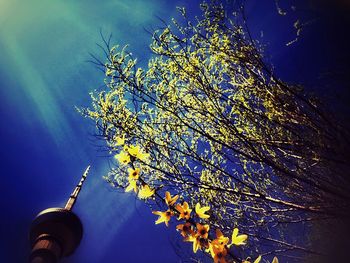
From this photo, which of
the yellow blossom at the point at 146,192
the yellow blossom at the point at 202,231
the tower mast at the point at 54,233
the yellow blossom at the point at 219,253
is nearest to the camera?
the yellow blossom at the point at 219,253

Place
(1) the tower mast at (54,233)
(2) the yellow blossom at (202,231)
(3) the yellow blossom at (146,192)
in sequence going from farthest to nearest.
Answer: (1) the tower mast at (54,233), (3) the yellow blossom at (146,192), (2) the yellow blossom at (202,231)

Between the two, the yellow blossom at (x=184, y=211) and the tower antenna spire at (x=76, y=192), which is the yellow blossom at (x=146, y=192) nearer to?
the yellow blossom at (x=184, y=211)

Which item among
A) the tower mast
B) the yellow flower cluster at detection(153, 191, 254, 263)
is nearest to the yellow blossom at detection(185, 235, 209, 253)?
the yellow flower cluster at detection(153, 191, 254, 263)

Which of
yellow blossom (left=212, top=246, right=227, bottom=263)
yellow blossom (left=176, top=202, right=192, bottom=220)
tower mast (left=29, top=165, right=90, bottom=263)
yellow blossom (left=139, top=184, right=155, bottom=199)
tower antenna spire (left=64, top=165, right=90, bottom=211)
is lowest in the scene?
yellow blossom (left=212, top=246, right=227, bottom=263)

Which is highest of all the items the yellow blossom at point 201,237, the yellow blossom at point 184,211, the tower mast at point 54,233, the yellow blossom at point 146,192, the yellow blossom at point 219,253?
the tower mast at point 54,233

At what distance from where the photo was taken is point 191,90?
15.0 ft

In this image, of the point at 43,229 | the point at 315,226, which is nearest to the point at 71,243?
the point at 43,229

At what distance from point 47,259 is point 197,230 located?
35475 millimetres

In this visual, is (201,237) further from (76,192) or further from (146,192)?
(76,192)

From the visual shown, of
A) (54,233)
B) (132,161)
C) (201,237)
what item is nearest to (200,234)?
(201,237)

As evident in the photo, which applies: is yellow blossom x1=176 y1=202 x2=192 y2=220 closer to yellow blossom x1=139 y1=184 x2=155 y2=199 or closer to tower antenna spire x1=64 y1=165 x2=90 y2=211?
yellow blossom x1=139 y1=184 x2=155 y2=199

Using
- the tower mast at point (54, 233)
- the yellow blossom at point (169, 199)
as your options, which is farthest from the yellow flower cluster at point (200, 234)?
the tower mast at point (54, 233)

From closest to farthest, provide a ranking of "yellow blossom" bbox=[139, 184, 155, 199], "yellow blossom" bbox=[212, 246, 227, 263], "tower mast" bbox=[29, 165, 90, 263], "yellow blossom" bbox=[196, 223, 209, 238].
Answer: "yellow blossom" bbox=[212, 246, 227, 263], "yellow blossom" bbox=[196, 223, 209, 238], "yellow blossom" bbox=[139, 184, 155, 199], "tower mast" bbox=[29, 165, 90, 263]

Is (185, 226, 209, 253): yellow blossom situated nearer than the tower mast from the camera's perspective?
Yes
